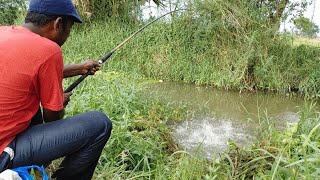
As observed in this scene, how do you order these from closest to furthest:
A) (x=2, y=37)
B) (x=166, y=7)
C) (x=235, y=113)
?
(x=2, y=37)
(x=235, y=113)
(x=166, y=7)

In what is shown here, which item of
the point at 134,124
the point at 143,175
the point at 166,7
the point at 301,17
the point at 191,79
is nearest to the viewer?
the point at 143,175

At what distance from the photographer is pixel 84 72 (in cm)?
286

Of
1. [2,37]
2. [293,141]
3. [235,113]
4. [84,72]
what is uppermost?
[2,37]

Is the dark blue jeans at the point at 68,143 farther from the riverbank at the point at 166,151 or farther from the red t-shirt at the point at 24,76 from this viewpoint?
the riverbank at the point at 166,151

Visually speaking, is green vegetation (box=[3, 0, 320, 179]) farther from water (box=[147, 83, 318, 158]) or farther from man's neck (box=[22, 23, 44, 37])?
man's neck (box=[22, 23, 44, 37])

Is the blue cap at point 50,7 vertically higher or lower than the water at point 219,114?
higher

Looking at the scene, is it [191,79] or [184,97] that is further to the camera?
[191,79]

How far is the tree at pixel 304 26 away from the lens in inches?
335

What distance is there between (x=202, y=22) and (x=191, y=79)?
1.29m

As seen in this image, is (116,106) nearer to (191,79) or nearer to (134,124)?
(134,124)

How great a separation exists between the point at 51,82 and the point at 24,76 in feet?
0.45

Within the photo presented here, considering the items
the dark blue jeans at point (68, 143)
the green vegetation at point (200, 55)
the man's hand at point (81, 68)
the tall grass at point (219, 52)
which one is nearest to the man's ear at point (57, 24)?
the dark blue jeans at point (68, 143)

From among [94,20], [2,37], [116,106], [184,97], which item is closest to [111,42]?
[94,20]

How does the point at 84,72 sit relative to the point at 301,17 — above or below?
below
